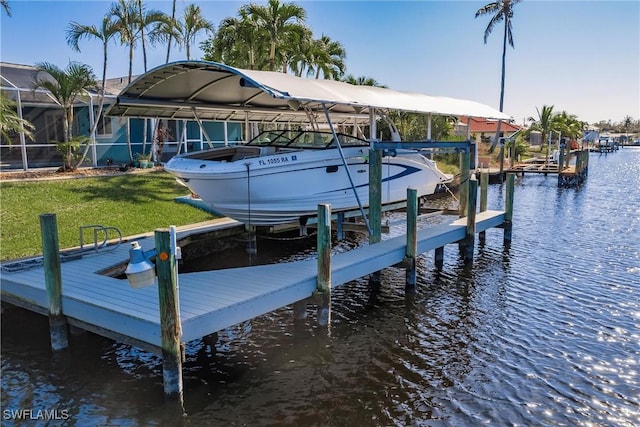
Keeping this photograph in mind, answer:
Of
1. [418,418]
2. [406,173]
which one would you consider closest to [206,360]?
[418,418]

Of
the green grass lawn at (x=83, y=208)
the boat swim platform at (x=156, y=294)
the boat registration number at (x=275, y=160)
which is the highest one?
the boat registration number at (x=275, y=160)

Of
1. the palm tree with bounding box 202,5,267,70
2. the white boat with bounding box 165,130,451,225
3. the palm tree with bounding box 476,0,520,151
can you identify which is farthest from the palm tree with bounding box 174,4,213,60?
the palm tree with bounding box 476,0,520,151

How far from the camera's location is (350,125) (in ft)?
50.9

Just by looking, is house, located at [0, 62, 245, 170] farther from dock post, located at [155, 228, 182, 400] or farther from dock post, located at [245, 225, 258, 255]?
dock post, located at [155, 228, 182, 400]

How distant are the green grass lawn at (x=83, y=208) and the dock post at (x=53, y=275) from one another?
3.33m

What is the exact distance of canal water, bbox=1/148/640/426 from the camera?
6109mm

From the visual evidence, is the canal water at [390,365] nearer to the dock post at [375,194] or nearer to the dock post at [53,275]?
the dock post at [53,275]

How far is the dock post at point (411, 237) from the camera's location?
10.0 metres

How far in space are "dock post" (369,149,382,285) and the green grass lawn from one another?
17.4ft

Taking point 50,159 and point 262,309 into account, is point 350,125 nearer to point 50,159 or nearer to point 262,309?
point 262,309

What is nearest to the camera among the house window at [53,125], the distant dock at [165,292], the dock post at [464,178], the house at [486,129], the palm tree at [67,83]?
the distant dock at [165,292]

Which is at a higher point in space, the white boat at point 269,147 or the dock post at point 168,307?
the white boat at point 269,147

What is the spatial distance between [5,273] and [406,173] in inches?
361

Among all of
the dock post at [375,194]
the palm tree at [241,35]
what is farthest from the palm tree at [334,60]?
the dock post at [375,194]
